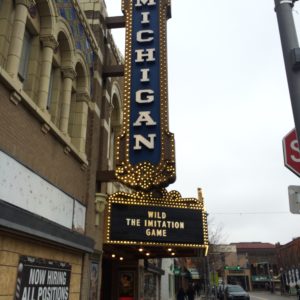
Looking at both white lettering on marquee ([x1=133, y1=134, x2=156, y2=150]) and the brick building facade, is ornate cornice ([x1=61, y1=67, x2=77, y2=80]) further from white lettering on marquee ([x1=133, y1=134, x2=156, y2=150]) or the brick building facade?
white lettering on marquee ([x1=133, y1=134, x2=156, y2=150])

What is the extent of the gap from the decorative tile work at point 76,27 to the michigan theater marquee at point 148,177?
140 cm

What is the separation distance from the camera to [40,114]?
914 cm

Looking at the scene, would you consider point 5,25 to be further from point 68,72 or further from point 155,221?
point 155,221

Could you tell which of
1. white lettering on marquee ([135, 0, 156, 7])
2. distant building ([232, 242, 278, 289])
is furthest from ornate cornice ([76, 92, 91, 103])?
distant building ([232, 242, 278, 289])

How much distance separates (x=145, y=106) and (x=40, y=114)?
4798mm

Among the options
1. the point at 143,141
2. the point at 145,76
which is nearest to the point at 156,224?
the point at 143,141

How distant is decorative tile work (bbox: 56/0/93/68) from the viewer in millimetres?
11266

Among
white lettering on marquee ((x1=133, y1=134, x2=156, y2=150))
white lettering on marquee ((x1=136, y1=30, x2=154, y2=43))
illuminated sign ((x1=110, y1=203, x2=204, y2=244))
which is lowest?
illuminated sign ((x1=110, y1=203, x2=204, y2=244))

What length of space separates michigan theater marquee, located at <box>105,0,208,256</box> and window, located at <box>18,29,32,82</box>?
13.5 feet

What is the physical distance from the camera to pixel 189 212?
12695 millimetres

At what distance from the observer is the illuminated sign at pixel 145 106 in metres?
12.5

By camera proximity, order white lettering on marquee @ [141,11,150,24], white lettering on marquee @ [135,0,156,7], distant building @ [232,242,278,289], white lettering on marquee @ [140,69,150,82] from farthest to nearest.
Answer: distant building @ [232,242,278,289] < white lettering on marquee @ [135,0,156,7] < white lettering on marquee @ [141,11,150,24] < white lettering on marquee @ [140,69,150,82]

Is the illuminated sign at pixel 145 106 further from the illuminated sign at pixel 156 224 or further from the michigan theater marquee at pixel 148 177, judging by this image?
the illuminated sign at pixel 156 224

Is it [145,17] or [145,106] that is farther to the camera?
[145,17]
